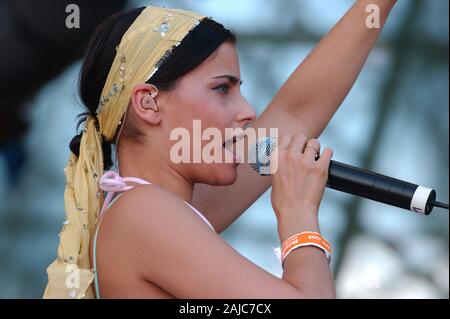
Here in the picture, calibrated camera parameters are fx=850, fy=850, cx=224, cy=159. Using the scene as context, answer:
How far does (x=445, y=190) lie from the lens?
330 cm

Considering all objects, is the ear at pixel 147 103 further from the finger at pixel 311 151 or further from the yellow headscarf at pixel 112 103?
the finger at pixel 311 151

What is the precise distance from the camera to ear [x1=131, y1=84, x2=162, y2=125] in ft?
6.03

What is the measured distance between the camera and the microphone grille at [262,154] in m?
1.77

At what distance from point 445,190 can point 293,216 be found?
1.80 meters

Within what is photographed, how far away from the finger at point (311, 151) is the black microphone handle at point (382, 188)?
0.04 m

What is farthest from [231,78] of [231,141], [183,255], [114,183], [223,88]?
[183,255]

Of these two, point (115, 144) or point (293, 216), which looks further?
point (115, 144)

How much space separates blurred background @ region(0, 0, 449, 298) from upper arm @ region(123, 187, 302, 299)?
164cm

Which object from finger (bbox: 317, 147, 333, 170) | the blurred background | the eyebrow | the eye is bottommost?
the blurred background

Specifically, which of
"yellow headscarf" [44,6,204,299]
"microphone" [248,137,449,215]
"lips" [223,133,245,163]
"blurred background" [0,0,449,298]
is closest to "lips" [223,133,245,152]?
"lips" [223,133,245,163]

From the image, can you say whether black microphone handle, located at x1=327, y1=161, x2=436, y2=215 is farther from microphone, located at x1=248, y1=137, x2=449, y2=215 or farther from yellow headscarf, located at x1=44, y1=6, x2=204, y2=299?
yellow headscarf, located at x1=44, y1=6, x2=204, y2=299

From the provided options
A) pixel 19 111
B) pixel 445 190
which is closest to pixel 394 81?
pixel 445 190

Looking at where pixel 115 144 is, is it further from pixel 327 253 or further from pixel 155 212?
pixel 327 253

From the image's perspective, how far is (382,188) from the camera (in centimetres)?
170
